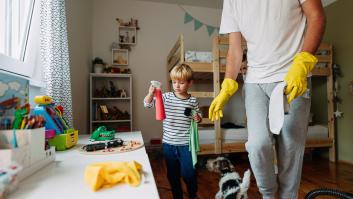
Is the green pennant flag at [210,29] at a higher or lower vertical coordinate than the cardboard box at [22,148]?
higher

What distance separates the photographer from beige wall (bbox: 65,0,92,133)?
1926 mm

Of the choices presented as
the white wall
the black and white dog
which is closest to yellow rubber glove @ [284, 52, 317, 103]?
the black and white dog

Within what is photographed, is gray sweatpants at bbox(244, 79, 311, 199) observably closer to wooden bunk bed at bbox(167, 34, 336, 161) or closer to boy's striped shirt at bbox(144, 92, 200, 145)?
boy's striped shirt at bbox(144, 92, 200, 145)

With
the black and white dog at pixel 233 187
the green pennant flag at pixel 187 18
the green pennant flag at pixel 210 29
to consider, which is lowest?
the black and white dog at pixel 233 187

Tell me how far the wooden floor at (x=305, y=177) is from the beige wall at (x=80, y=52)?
956mm

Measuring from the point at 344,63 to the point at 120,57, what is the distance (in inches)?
108

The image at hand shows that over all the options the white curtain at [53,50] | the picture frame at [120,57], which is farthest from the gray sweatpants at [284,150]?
the picture frame at [120,57]

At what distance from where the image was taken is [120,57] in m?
2.91

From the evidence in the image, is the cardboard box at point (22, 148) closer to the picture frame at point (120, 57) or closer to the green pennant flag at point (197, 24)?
the picture frame at point (120, 57)

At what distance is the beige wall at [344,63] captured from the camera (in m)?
2.41

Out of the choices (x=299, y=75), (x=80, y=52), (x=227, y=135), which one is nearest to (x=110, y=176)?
(x=299, y=75)

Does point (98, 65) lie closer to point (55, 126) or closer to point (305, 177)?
point (55, 126)

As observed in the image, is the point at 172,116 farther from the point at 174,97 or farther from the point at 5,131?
the point at 5,131

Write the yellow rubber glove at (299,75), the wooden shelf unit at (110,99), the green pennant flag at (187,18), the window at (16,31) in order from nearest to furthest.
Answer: the yellow rubber glove at (299,75) → the window at (16,31) → the wooden shelf unit at (110,99) → the green pennant flag at (187,18)
